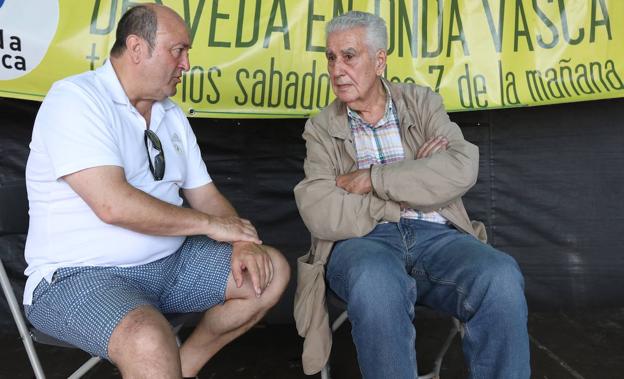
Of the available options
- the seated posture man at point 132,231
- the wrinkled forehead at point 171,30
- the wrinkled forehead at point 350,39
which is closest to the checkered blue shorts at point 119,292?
the seated posture man at point 132,231

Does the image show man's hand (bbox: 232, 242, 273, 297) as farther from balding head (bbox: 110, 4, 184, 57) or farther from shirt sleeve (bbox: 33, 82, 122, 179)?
balding head (bbox: 110, 4, 184, 57)

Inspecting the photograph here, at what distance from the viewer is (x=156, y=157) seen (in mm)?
1992

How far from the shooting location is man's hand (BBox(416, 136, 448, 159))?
2.19 m

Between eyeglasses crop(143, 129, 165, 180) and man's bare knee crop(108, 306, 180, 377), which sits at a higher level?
eyeglasses crop(143, 129, 165, 180)

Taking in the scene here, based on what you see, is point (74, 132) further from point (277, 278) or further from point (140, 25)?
point (277, 278)

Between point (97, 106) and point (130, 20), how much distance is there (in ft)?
0.99

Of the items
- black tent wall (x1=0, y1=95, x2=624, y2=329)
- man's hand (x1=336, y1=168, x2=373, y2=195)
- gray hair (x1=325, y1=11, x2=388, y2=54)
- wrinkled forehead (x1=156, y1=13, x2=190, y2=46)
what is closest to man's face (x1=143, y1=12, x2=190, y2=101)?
wrinkled forehead (x1=156, y1=13, x2=190, y2=46)

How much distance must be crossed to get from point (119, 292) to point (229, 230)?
0.43 metres

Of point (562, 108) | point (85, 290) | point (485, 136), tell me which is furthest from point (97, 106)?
point (562, 108)

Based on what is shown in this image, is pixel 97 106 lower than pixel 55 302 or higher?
higher

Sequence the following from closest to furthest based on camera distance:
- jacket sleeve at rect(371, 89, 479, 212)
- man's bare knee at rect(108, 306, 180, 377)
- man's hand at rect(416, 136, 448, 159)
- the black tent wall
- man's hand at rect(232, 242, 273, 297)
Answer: man's bare knee at rect(108, 306, 180, 377)
man's hand at rect(232, 242, 273, 297)
jacket sleeve at rect(371, 89, 479, 212)
man's hand at rect(416, 136, 448, 159)
the black tent wall

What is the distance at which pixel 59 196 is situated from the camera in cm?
182

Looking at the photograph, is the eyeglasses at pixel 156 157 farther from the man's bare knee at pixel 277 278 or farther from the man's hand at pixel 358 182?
the man's hand at pixel 358 182

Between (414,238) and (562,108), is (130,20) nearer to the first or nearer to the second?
(414,238)
